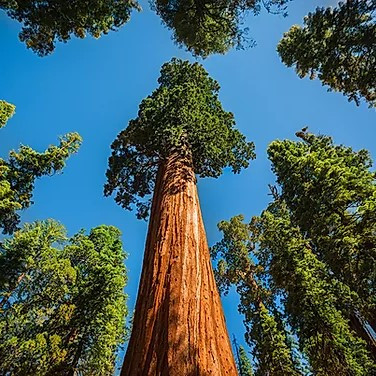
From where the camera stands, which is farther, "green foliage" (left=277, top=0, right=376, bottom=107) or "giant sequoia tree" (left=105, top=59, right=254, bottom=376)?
"green foliage" (left=277, top=0, right=376, bottom=107)

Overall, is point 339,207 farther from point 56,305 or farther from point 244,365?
point 244,365

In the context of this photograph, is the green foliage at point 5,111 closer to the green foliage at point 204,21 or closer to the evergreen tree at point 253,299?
the green foliage at point 204,21

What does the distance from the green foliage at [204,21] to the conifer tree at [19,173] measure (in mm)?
7508

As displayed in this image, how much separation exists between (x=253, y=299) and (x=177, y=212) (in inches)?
474

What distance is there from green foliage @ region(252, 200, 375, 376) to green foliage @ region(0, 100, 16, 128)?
37.4ft

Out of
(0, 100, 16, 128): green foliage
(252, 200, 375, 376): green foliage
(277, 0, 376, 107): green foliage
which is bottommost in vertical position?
(252, 200, 375, 376): green foliage

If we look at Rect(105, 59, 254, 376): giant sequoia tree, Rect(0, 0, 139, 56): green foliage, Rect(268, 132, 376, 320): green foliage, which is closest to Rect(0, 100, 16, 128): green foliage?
Rect(0, 0, 139, 56): green foliage

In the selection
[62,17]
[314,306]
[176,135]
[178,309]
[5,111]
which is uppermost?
[5,111]

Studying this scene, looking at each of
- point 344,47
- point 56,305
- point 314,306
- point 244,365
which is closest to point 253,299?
point 314,306

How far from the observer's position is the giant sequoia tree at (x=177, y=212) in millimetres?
2736

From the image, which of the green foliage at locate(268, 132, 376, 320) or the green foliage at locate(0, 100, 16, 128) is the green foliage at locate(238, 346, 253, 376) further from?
the green foliage at locate(0, 100, 16, 128)

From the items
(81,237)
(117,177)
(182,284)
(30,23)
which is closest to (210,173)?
(117,177)

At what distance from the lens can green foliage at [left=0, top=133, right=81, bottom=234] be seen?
1294 centimetres

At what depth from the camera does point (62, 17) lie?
8.34 meters
